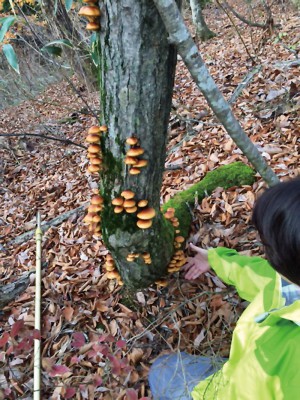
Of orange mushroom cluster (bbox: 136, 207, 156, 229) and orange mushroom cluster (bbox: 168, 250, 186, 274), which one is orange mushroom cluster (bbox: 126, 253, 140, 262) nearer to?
orange mushroom cluster (bbox: 136, 207, 156, 229)

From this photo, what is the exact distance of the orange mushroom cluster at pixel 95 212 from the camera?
93.1 inches

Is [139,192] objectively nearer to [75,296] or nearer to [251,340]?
[251,340]

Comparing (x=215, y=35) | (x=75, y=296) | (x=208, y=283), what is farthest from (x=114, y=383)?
(x=215, y=35)

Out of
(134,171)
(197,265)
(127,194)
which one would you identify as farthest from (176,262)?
(134,171)

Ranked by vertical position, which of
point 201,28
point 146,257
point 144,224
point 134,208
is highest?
point 201,28

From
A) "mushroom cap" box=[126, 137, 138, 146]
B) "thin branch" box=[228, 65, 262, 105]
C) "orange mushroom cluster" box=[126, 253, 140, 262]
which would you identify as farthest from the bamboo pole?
"thin branch" box=[228, 65, 262, 105]

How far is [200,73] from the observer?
1.83 m

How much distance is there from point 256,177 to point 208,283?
1287 millimetres

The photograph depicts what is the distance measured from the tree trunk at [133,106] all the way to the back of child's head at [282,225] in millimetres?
886

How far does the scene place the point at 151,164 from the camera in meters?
2.19

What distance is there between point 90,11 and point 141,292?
2.25 m

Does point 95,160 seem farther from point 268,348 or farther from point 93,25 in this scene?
point 268,348

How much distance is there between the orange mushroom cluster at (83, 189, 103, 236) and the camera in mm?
2365

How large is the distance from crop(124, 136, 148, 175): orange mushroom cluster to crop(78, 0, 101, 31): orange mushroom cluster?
0.62 metres
